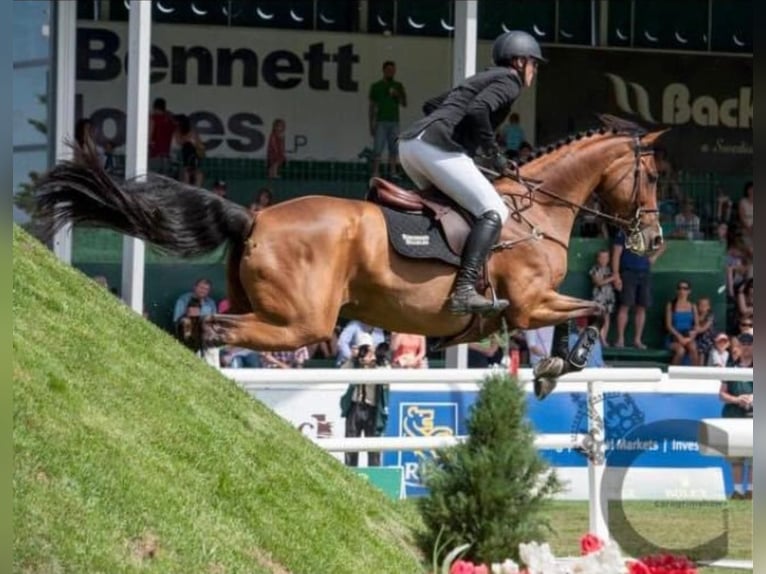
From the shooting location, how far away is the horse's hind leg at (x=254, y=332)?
995 cm

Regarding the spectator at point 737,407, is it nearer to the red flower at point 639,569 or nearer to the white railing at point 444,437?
the white railing at point 444,437

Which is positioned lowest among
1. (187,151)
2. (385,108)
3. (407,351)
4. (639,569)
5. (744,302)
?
(407,351)

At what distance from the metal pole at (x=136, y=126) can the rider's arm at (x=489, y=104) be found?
18.3ft

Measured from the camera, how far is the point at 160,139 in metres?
18.8

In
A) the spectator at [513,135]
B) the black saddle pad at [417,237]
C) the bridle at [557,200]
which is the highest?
the spectator at [513,135]

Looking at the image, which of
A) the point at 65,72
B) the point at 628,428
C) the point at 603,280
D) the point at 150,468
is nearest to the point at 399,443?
the point at 628,428

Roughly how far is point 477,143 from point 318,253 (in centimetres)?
124

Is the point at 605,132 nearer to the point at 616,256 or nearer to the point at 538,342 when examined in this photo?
the point at 538,342

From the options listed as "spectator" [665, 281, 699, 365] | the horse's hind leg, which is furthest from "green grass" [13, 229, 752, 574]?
"spectator" [665, 281, 699, 365]

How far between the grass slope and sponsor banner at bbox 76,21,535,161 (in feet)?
40.3

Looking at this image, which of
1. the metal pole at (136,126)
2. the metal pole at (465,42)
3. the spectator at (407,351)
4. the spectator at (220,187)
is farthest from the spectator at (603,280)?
the metal pole at (136,126)

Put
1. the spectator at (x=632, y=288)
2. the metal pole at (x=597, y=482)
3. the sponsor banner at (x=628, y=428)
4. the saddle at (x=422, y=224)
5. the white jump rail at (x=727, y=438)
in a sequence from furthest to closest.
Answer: the spectator at (x=632, y=288), the sponsor banner at (x=628, y=428), the metal pole at (x=597, y=482), the white jump rail at (x=727, y=438), the saddle at (x=422, y=224)

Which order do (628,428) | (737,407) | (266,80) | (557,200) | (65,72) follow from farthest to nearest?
(266,80) → (65,72) → (737,407) → (628,428) → (557,200)

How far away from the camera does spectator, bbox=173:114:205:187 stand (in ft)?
60.5
